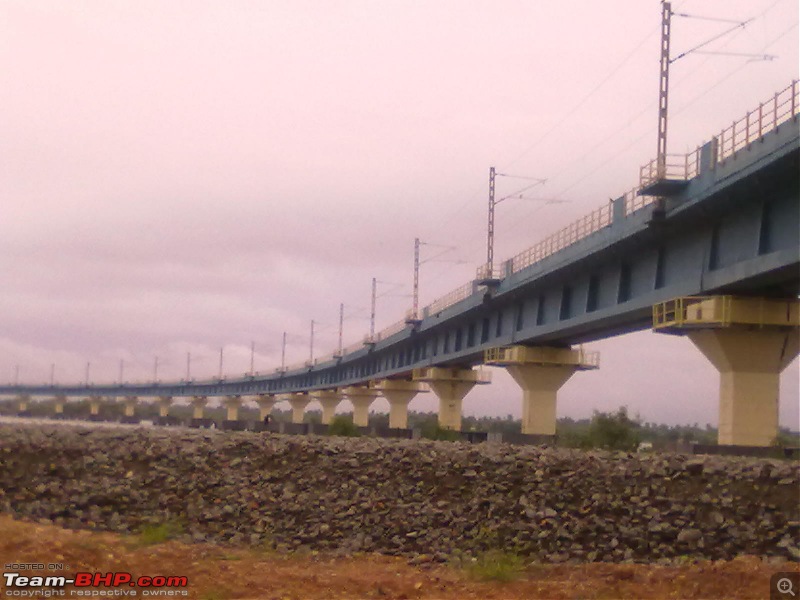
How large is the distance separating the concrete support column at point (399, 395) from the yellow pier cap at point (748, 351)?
62.8 metres

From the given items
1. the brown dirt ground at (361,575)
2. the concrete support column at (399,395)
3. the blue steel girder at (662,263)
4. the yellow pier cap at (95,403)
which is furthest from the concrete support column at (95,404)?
the brown dirt ground at (361,575)

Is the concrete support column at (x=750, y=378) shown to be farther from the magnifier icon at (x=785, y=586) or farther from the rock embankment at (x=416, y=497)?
the magnifier icon at (x=785, y=586)

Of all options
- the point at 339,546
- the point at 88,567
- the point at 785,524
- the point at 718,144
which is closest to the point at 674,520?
the point at 785,524

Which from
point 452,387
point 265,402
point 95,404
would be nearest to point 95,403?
point 95,404

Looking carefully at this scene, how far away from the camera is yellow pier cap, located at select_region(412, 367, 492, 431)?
69562 mm

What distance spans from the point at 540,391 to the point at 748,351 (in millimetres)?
21690

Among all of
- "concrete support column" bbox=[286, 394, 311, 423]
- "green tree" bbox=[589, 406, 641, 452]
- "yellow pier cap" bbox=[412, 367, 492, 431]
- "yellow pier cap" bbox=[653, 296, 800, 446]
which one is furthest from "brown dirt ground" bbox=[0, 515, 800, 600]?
"concrete support column" bbox=[286, 394, 311, 423]

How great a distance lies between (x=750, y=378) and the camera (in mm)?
28266

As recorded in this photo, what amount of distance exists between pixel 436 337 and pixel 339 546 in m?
50.1

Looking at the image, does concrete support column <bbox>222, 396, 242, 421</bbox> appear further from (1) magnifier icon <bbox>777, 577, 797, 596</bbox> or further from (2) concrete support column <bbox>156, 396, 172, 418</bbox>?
(1) magnifier icon <bbox>777, 577, 797, 596</bbox>

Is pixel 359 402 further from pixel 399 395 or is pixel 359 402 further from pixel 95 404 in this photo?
pixel 95 404

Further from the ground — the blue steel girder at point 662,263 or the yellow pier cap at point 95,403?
the blue steel girder at point 662,263

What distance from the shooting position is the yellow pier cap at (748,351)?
2778 centimetres

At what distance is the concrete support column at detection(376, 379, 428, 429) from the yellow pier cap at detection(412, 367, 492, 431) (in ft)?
64.2
